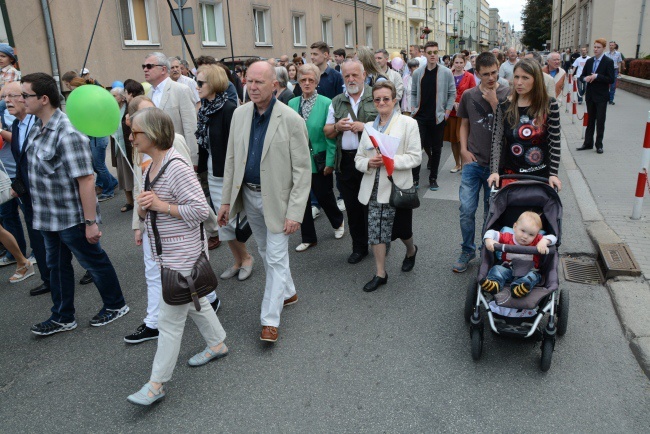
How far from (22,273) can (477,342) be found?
15.7 feet

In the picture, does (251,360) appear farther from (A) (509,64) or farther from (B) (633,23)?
(B) (633,23)

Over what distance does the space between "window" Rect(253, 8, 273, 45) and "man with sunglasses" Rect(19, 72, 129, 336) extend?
1978cm

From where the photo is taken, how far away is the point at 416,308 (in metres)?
4.44

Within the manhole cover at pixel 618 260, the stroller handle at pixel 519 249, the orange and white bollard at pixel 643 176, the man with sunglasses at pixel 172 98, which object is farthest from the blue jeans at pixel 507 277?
the man with sunglasses at pixel 172 98

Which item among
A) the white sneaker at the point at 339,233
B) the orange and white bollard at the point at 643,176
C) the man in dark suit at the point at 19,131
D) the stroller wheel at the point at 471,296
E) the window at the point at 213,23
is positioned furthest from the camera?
the window at the point at 213,23

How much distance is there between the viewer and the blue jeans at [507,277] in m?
3.49

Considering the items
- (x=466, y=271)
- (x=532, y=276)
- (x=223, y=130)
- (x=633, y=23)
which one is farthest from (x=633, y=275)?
(x=633, y=23)

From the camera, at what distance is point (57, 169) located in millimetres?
3969

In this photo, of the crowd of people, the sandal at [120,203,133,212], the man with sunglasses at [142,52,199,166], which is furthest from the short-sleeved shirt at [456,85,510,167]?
the sandal at [120,203,133,212]

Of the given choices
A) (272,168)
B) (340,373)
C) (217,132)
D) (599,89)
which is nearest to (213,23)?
(599,89)

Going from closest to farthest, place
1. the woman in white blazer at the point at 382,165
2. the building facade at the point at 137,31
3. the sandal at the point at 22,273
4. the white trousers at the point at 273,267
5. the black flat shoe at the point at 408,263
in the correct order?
the white trousers at the point at 273,267
the woman in white blazer at the point at 382,165
the black flat shoe at the point at 408,263
the sandal at the point at 22,273
the building facade at the point at 137,31

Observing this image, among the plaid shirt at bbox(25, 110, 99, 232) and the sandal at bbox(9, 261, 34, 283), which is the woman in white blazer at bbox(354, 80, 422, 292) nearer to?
the plaid shirt at bbox(25, 110, 99, 232)

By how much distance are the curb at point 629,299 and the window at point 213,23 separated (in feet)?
54.5

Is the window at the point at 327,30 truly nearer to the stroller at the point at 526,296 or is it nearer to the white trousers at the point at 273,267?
the white trousers at the point at 273,267
